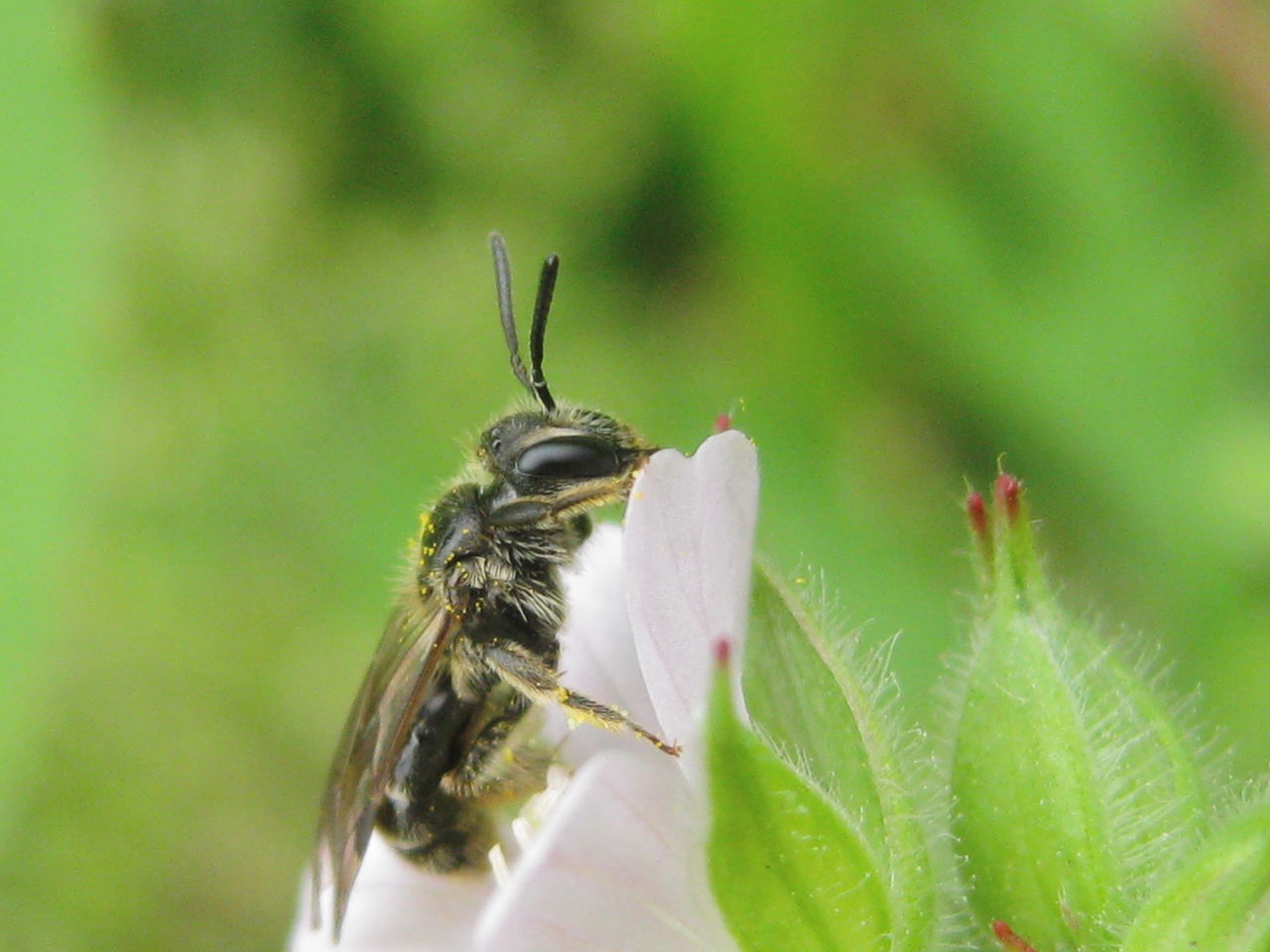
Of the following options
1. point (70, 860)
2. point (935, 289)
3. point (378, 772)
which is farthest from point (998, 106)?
point (70, 860)

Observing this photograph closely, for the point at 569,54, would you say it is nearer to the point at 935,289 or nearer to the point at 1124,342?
the point at 935,289

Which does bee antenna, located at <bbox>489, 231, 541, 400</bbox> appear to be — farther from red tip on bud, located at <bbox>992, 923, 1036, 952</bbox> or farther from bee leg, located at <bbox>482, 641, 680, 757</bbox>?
red tip on bud, located at <bbox>992, 923, 1036, 952</bbox>

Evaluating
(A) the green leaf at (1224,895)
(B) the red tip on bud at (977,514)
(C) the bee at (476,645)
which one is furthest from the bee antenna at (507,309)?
(A) the green leaf at (1224,895)

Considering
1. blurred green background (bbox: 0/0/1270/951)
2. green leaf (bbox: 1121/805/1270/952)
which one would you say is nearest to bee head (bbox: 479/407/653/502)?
green leaf (bbox: 1121/805/1270/952)

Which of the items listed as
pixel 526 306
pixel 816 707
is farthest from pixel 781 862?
pixel 526 306

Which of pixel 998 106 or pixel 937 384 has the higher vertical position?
pixel 998 106

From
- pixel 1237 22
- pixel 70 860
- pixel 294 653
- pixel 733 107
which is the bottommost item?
pixel 70 860
